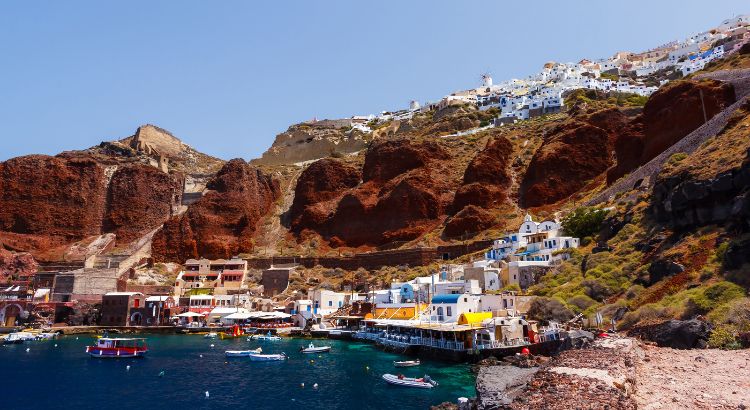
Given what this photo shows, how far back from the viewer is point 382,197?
81812mm

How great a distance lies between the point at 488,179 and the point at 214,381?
5327 centimetres

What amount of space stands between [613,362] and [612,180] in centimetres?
5076

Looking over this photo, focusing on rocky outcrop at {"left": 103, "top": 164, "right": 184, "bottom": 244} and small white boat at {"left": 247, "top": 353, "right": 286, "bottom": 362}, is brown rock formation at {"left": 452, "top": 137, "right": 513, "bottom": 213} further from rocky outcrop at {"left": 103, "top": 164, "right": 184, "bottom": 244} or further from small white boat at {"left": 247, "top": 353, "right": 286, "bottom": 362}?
rocky outcrop at {"left": 103, "top": 164, "right": 184, "bottom": 244}

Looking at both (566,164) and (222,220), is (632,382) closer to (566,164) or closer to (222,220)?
(566,164)

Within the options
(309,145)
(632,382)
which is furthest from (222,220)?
(632,382)

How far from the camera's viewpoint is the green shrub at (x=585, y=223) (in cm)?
5238

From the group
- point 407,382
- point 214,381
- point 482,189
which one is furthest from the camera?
point 482,189

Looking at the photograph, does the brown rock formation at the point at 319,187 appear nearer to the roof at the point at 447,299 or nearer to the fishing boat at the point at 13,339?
the fishing boat at the point at 13,339

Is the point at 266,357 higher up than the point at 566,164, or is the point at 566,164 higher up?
the point at 566,164

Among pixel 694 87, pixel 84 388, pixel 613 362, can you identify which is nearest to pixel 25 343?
pixel 84 388

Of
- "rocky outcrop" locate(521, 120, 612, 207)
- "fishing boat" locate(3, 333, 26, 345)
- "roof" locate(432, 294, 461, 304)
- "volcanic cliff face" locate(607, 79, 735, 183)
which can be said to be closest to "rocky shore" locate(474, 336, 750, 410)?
"roof" locate(432, 294, 461, 304)

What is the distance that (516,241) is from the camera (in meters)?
57.1

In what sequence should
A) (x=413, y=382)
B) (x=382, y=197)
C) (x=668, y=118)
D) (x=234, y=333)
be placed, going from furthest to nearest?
(x=382, y=197) < (x=668, y=118) < (x=234, y=333) < (x=413, y=382)

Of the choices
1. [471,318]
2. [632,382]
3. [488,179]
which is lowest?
[632,382]
